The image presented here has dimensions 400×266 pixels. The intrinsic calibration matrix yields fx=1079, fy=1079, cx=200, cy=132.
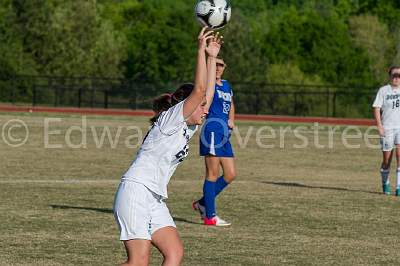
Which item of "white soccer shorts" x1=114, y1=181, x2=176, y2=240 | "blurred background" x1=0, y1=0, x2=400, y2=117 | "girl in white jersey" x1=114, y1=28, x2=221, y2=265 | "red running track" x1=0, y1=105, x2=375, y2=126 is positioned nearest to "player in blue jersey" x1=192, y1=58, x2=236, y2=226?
"girl in white jersey" x1=114, y1=28, x2=221, y2=265

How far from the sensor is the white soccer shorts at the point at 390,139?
18.1 meters

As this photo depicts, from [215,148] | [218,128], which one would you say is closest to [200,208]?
[215,148]

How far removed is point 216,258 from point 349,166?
1415cm

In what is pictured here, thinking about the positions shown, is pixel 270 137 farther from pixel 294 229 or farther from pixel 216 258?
pixel 216 258

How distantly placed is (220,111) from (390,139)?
499 cm

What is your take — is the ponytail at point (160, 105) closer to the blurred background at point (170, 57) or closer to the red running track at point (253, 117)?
the red running track at point (253, 117)

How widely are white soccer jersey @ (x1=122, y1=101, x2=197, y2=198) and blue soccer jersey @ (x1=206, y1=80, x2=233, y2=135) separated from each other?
19.7 ft

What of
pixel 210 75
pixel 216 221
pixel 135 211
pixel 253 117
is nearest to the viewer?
pixel 135 211

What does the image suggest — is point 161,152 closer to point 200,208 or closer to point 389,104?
point 200,208

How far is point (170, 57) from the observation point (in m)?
81.7

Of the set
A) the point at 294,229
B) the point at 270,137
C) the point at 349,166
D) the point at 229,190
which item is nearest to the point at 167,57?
the point at 270,137

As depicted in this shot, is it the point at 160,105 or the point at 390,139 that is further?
the point at 390,139

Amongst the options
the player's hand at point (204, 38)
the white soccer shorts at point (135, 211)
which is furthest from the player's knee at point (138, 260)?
the player's hand at point (204, 38)

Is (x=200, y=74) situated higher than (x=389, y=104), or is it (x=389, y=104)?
(x=200, y=74)
